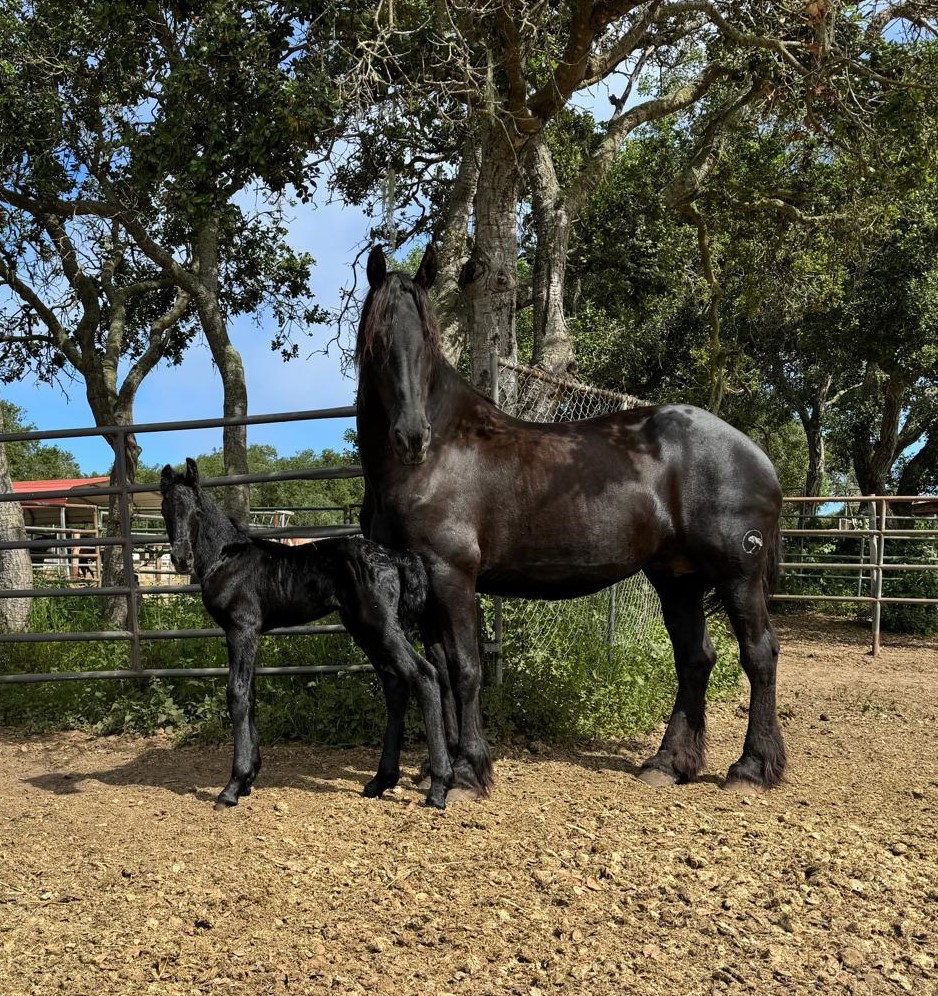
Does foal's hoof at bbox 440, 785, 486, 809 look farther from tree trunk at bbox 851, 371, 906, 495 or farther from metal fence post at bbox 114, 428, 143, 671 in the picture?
tree trunk at bbox 851, 371, 906, 495

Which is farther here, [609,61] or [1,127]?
[1,127]

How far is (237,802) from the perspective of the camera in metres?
4.32

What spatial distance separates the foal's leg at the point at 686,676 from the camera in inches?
192

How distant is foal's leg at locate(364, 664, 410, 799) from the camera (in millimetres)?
4453

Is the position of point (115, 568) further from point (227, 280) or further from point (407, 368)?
point (407, 368)

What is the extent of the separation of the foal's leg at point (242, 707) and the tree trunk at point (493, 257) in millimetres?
3482

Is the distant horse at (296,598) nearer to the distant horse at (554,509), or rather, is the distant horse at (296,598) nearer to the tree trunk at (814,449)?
the distant horse at (554,509)

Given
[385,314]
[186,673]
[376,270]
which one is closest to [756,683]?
[385,314]

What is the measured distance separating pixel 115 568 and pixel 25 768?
19.2ft

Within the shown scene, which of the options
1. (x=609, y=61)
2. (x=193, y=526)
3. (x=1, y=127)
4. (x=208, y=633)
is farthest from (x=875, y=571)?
(x=1, y=127)

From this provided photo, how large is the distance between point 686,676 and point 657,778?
2.02 feet

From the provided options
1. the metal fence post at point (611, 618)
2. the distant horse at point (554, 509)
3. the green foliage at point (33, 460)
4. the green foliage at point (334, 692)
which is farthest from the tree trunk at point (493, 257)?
the green foliage at point (33, 460)

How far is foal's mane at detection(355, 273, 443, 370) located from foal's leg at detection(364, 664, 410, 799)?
56.4 inches

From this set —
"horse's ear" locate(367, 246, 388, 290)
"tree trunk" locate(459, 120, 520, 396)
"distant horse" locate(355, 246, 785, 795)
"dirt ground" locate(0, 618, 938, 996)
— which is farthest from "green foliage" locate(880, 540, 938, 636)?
"horse's ear" locate(367, 246, 388, 290)
